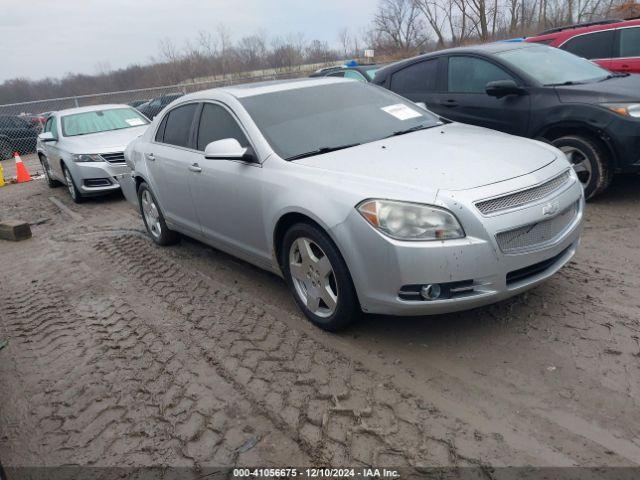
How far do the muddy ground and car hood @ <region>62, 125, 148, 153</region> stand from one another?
14.9 ft

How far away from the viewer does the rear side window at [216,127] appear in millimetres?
4083

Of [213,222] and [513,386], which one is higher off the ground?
[213,222]

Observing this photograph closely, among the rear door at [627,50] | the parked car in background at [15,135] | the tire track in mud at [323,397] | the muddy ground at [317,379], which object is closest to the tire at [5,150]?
the parked car in background at [15,135]

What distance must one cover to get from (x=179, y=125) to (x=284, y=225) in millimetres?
2061

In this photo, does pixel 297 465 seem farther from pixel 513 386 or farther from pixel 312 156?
pixel 312 156

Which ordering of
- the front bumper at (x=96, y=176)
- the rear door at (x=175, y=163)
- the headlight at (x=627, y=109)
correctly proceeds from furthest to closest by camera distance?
the front bumper at (x=96, y=176)
the headlight at (x=627, y=109)
the rear door at (x=175, y=163)

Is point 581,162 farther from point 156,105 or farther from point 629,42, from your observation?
point 156,105

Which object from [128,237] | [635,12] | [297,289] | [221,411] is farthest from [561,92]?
[635,12]

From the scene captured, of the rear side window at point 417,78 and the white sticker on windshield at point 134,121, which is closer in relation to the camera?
the rear side window at point 417,78

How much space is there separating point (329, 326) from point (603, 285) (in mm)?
2044

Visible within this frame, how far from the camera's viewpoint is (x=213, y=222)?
4.43m

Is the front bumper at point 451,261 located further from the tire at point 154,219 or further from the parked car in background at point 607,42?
the parked car in background at point 607,42

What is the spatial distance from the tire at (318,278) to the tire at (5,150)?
60.5 ft

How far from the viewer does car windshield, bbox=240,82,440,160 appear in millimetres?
3816
